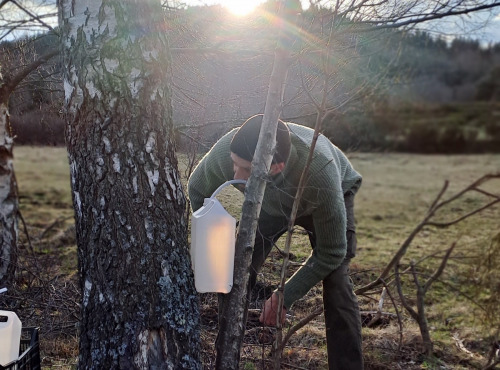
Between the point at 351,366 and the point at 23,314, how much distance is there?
6.14 ft

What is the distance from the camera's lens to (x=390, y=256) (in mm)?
6172

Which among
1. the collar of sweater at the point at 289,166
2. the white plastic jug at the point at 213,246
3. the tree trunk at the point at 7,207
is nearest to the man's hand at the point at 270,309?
the white plastic jug at the point at 213,246

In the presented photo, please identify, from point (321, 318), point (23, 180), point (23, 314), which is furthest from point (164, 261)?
point (23, 180)

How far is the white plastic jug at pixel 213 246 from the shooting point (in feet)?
7.57

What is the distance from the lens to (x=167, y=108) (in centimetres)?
245

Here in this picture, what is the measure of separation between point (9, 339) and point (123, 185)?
0.75 m

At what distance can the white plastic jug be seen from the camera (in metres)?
2.31

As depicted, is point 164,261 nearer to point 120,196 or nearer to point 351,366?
point 120,196

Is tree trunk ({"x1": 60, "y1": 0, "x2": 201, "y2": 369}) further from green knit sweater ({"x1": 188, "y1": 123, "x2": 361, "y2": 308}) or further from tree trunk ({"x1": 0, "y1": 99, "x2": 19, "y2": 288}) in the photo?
tree trunk ({"x1": 0, "y1": 99, "x2": 19, "y2": 288})

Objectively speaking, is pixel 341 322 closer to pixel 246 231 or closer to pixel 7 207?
pixel 246 231

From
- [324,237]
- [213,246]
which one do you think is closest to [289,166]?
[324,237]

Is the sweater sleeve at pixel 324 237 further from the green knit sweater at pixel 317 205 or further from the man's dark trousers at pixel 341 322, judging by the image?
the man's dark trousers at pixel 341 322

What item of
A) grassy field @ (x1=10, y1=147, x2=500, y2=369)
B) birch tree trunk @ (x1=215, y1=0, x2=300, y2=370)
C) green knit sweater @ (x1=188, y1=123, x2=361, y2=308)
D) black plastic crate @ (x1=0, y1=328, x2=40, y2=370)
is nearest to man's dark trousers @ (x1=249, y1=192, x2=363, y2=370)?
green knit sweater @ (x1=188, y1=123, x2=361, y2=308)

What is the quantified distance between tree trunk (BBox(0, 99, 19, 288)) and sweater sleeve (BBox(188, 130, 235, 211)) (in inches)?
69.3
